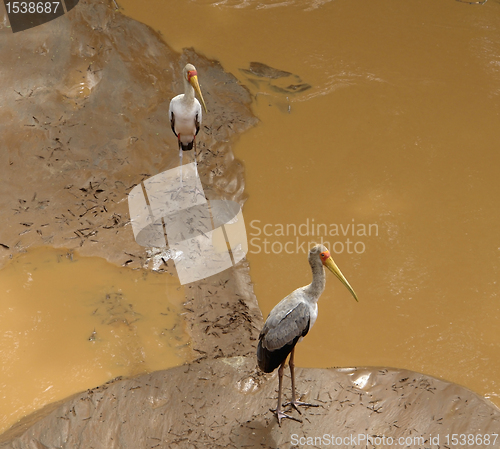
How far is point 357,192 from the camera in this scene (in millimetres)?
6828

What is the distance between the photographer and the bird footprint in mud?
8117 mm

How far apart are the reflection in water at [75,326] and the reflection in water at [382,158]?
1.29m

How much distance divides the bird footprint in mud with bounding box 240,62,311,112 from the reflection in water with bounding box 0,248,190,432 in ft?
12.3

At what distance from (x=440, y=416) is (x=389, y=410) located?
17.2 inches

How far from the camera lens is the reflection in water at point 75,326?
495 centimetres

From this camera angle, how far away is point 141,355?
16.9 ft

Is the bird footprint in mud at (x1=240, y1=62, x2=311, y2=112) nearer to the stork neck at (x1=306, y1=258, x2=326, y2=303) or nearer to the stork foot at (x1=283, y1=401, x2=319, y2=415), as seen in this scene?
the stork neck at (x1=306, y1=258, x2=326, y2=303)

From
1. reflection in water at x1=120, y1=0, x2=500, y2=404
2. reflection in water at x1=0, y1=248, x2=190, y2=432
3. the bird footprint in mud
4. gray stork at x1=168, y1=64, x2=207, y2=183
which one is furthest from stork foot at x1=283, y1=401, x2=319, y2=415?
the bird footprint in mud

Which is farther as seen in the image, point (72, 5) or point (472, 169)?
point (72, 5)

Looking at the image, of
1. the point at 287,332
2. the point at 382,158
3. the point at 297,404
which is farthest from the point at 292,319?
the point at 382,158

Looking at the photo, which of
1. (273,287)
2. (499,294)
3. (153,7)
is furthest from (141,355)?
(153,7)

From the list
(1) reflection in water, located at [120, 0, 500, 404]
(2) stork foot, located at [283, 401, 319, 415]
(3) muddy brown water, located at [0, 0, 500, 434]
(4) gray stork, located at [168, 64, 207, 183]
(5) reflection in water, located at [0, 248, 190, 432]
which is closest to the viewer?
(2) stork foot, located at [283, 401, 319, 415]

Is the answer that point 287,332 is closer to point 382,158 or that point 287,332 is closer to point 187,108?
point 187,108

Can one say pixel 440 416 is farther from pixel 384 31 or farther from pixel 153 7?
pixel 153 7
